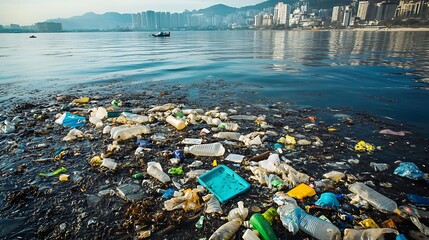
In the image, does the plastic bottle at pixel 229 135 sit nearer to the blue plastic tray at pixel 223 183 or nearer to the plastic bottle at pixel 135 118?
the blue plastic tray at pixel 223 183

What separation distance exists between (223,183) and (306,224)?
1042 millimetres

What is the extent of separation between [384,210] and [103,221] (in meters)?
2.88

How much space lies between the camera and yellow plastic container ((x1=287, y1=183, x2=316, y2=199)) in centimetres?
254

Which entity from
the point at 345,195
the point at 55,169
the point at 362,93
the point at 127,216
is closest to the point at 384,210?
the point at 345,195

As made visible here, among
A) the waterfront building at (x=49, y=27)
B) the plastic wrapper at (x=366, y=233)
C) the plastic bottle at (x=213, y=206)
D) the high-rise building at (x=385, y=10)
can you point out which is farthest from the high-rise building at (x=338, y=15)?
the waterfront building at (x=49, y=27)

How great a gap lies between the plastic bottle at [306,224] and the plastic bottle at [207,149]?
1486mm

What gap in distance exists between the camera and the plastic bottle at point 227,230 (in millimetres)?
2007

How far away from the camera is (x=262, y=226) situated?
204 cm

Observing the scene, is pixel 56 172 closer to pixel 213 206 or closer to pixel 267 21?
pixel 213 206

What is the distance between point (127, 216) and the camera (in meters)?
2.28

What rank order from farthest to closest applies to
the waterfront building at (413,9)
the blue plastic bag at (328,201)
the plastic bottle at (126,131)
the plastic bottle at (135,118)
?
1. the waterfront building at (413,9)
2. the plastic bottle at (135,118)
3. the plastic bottle at (126,131)
4. the blue plastic bag at (328,201)

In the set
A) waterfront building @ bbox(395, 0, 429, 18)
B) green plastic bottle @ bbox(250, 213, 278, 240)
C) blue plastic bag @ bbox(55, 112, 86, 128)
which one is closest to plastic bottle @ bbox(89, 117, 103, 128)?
blue plastic bag @ bbox(55, 112, 86, 128)

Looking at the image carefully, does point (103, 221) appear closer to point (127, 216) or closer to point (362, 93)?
point (127, 216)

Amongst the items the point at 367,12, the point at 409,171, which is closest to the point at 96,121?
the point at 409,171
